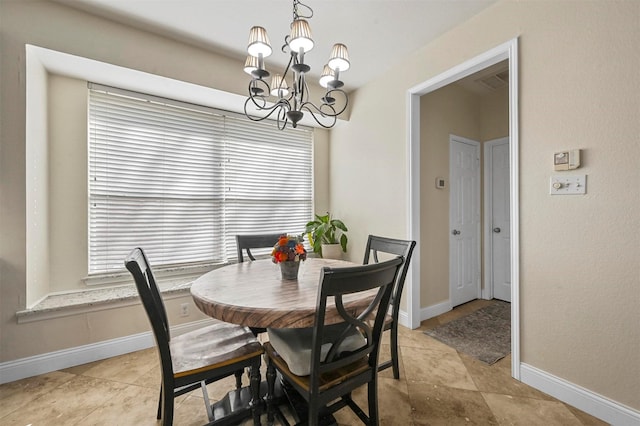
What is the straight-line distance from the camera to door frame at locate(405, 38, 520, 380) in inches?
76.2

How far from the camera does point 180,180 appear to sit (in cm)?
295

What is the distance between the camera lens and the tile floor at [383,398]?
1.59 m

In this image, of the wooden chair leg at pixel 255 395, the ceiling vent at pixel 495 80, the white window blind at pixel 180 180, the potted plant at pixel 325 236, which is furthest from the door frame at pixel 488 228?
the wooden chair leg at pixel 255 395

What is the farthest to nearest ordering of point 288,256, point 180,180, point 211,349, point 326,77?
point 180,180 → point 326,77 → point 288,256 → point 211,349

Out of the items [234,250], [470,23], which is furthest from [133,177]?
[470,23]

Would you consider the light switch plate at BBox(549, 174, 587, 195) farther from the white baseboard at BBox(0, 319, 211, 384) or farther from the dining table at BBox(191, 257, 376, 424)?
the white baseboard at BBox(0, 319, 211, 384)

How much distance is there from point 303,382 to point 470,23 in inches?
111

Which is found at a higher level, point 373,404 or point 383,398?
point 373,404

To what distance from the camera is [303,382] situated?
3.93ft

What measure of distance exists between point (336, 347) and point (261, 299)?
413 millimetres

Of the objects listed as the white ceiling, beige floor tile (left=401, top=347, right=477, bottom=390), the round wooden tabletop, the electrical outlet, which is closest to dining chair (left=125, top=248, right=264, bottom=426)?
the round wooden tabletop

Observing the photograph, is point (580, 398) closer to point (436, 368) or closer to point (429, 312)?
point (436, 368)

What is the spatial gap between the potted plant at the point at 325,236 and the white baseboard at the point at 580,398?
2.06 metres

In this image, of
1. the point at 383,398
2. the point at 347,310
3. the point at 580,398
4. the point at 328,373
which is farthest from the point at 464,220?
the point at 328,373
